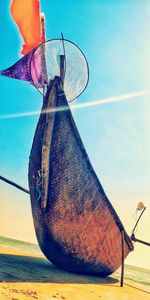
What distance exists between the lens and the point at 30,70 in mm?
9195

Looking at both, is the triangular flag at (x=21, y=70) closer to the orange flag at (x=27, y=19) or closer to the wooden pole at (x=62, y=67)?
the orange flag at (x=27, y=19)

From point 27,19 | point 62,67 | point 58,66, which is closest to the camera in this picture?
point 62,67

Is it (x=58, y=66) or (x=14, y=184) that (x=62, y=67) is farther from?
(x=14, y=184)

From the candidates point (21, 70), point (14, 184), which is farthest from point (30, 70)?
point (14, 184)

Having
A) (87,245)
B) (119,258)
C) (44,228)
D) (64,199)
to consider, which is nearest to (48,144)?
(64,199)

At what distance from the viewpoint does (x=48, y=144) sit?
815 cm

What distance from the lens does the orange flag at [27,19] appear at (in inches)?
379

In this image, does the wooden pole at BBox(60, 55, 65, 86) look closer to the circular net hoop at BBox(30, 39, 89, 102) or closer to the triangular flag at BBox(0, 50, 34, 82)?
the circular net hoop at BBox(30, 39, 89, 102)

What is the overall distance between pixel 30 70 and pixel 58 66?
90 centimetres

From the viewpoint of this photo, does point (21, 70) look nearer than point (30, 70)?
No

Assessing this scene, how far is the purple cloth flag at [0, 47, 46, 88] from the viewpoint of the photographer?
9031 mm

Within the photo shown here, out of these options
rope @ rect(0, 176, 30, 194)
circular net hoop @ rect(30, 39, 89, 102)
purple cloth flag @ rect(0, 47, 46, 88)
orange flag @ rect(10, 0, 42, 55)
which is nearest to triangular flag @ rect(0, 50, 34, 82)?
purple cloth flag @ rect(0, 47, 46, 88)

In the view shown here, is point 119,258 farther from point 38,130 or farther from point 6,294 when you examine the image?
point 6,294

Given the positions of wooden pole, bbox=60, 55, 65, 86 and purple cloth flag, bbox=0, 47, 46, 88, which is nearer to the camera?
wooden pole, bbox=60, 55, 65, 86
